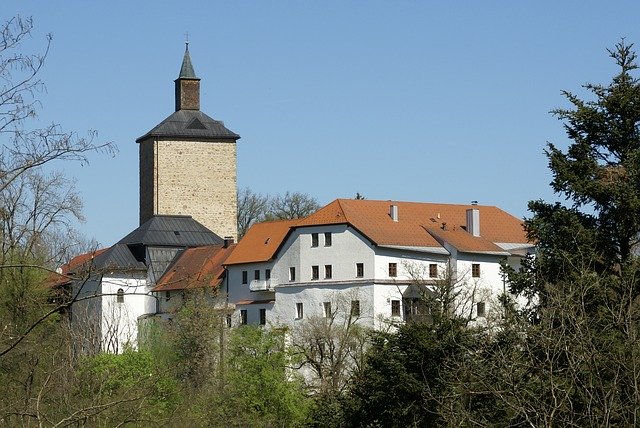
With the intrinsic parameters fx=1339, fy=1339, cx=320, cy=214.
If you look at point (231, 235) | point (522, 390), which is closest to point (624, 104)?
point (522, 390)

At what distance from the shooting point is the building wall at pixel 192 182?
82.9 meters

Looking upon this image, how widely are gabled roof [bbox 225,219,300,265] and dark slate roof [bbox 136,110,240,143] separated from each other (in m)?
14.5

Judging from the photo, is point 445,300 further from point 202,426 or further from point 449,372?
point 202,426

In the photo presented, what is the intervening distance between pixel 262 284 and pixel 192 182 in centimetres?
1886

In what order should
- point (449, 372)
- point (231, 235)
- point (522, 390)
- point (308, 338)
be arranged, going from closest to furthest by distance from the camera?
point (522, 390) → point (449, 372) → point (308, 338) → point (231, 235)

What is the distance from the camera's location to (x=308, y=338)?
5566 cm

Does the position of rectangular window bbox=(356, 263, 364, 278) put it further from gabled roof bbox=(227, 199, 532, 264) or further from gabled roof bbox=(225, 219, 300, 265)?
gabled roof bbox=(225, 219, 300, 265)

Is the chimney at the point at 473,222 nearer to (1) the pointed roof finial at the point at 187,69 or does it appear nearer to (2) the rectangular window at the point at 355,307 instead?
(2) the rectangular window at the point at 355,307

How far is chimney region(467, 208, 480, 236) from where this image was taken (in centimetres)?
6731

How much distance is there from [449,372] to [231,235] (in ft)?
196

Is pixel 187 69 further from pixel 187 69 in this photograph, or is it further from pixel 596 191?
pixel 596 191

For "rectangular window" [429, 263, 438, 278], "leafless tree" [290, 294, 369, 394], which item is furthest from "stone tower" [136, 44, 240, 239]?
"rectangular window" [429, 263, 438, 278]

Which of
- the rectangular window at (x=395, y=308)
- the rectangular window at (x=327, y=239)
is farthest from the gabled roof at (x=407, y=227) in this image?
the rectangular window at (x=395, y=308)

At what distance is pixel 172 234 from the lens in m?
78.3
